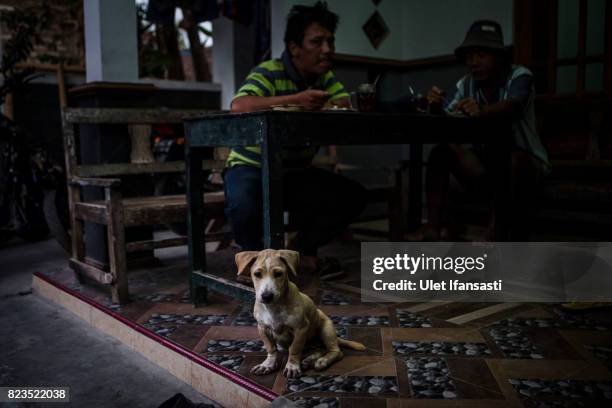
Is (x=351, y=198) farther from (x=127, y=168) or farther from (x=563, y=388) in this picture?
(x=563, y=388)

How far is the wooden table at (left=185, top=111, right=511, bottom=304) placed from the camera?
2.62m

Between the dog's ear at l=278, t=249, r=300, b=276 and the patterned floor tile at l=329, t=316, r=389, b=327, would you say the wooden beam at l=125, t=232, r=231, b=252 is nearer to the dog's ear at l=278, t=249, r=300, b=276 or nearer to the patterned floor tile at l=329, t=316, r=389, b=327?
the patterned floor tile at l=329, t=316, r=389, b=327

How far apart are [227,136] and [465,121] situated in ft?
4.91

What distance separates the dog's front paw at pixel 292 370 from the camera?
2.27m

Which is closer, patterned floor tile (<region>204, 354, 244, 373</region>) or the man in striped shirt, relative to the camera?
patterned floor tile (<region>204, 354, 244, 373</region>)

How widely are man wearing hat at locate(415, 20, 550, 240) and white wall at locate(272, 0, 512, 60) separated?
1761 millimetres

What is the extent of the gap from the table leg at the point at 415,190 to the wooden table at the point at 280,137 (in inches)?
Result: 27.5

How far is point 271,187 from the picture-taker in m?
2.61

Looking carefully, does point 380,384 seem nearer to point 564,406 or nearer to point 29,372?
point 564,406

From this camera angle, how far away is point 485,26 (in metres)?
4.00

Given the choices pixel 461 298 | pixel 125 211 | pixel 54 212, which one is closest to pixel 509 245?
pixel 461 298

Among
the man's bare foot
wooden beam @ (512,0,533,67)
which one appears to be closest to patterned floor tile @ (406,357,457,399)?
the man's bare foot

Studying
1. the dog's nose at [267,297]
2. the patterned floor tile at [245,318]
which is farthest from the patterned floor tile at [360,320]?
the dog's nose at [267,297]

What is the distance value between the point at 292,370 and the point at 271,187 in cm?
78
